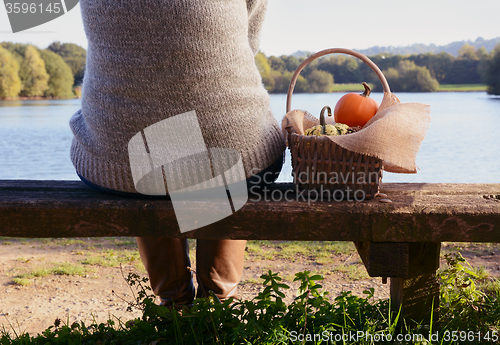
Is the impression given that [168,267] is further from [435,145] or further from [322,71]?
[435,145]

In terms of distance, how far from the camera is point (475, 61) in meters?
9.30

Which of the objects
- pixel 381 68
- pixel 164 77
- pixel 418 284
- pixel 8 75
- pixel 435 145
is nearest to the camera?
pixel 164 77

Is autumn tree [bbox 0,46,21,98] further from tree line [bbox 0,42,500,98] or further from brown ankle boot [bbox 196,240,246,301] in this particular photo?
brown ankle boot [bbox 196,240,246,301]

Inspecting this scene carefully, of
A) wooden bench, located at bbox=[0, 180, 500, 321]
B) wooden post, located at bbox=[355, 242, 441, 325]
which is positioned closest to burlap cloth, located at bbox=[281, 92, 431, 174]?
wooden bench, located at bbox=[0, 180, 500, 321]

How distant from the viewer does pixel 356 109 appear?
1502 millimetres

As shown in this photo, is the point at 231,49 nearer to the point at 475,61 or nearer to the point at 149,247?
the point at 149,247

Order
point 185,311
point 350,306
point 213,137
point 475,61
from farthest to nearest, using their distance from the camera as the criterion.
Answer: point 475,61 < point 350,306 < point 185,311 < point 213,137

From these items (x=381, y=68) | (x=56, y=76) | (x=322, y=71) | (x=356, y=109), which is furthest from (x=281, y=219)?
(x=56, y=76)

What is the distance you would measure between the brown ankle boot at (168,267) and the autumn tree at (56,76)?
63.7 ft

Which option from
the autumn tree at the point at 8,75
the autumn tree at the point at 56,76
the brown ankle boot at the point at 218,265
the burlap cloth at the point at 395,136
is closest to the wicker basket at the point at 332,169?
the burlap cloth at the point at 395,136

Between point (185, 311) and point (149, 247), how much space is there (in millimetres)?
257

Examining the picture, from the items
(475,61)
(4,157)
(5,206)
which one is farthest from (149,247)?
(4,157)

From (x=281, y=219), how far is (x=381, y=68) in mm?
1062

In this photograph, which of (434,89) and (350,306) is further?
(434,89)
